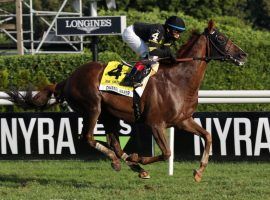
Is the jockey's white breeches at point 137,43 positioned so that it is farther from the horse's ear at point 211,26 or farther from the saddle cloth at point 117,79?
the horse's ear at point 211,26

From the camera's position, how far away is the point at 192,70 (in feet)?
27.0

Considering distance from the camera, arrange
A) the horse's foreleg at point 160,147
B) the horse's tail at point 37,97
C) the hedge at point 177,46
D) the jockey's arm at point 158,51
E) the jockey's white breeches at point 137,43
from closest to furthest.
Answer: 1. the horse's foreleg at point 160,147
2. the jockey's arm at point 158,51
3. the jockey's white breeches at point 137,43
4. the horse's tail at point 37,97
5. the hedge at point 177,46

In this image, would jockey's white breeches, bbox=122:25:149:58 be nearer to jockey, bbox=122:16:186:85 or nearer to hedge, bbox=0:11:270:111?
jockey, bbox=122:16:186:85

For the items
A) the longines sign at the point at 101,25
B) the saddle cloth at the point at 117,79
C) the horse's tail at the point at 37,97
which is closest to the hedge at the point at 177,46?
the longines sign at the point at 101,25

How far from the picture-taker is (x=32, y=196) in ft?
24.2

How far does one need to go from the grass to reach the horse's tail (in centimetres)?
89

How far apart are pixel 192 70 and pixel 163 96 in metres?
0.47

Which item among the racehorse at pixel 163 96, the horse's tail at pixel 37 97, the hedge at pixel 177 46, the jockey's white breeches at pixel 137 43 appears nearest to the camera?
the racehorse at pixel 163 96

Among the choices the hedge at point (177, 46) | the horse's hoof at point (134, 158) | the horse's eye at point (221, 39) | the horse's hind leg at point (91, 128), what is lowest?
the hedge at point (177, 46)

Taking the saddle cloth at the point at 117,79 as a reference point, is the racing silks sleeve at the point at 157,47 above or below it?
above

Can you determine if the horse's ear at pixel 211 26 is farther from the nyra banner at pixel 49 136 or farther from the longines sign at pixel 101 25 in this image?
the longines sign at pixel 101 25

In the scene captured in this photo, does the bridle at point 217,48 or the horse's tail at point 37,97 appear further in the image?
the horse's tail at point 37,97

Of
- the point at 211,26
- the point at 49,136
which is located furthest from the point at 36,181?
the point at 211,26

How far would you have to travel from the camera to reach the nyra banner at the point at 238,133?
9875 mm
